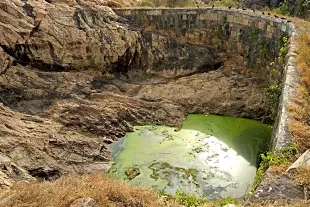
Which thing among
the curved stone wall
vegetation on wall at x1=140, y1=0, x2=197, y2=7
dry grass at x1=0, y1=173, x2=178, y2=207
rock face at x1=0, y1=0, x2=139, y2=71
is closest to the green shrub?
vegetation on wall at x1=140, y1=0, x2=197, y2=7

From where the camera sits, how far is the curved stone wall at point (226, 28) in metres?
16.6

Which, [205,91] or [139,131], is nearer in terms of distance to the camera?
[139,131]

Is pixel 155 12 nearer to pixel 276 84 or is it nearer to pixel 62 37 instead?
pixel 62 37

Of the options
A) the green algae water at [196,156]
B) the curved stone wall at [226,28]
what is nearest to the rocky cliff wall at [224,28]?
the curved stone wall at [226,28]

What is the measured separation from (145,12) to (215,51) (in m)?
4.45

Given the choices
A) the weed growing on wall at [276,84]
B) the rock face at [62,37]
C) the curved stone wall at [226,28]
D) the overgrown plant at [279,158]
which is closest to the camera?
the overgrown plant at [279,158]

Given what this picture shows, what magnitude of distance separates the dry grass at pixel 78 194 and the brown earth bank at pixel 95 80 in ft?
20.1

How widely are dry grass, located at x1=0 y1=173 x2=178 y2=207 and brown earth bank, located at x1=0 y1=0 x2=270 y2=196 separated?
20.1 feet

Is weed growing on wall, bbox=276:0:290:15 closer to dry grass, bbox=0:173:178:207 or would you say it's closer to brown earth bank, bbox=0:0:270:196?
brown earth bank, bbox=0:0:270:196

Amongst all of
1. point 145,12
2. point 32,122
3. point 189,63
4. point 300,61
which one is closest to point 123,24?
point 145,12

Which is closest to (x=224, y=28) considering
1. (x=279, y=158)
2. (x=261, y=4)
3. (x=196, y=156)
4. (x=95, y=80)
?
(x=95, y=80)

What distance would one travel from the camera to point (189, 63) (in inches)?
758

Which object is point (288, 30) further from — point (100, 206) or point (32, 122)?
point (100, 206)

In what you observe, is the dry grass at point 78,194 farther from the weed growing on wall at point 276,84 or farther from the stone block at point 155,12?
the stone block at point 155,12
